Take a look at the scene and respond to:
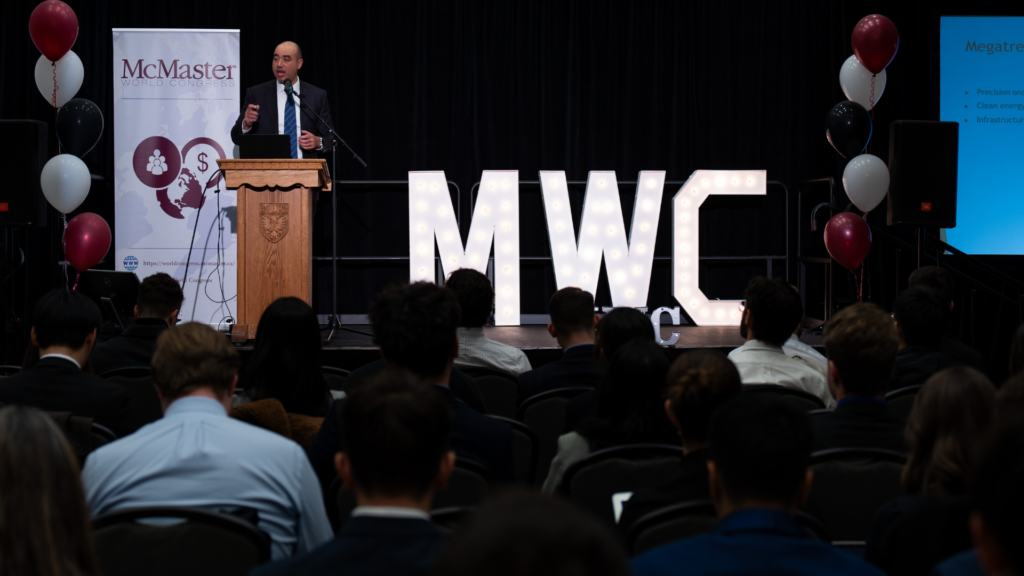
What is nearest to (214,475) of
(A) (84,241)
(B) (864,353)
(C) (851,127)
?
(B) (864,353)

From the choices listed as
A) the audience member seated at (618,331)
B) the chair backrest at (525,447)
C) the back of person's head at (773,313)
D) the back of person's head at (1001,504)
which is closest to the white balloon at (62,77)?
the audience member seated at (618,331)

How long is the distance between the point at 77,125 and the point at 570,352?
4262 mm

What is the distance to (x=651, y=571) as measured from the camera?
44.8 inches

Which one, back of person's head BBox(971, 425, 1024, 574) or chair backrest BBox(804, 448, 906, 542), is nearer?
back of person's head BBox(971, 425, 1024, 574)

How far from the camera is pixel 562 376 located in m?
2.86

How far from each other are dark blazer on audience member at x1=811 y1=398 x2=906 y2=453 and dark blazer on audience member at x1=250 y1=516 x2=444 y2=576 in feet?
4.30

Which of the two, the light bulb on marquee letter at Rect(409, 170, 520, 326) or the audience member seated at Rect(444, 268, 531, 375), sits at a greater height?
the light bulb on marquee letter at Rect(409, 170, 520, 326)

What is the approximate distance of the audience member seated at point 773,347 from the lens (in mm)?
2938

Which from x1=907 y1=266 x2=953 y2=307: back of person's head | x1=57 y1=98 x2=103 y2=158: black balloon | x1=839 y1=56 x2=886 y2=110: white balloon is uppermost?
x1=839 y1=56 x2=886 y2=110: white balloon

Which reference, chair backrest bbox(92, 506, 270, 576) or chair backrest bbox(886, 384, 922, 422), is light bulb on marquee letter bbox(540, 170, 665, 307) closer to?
chair backrest bbox(886, 384, 922, 422)

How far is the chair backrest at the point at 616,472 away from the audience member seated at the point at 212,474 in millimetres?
592

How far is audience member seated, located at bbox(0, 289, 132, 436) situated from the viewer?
7.84ft

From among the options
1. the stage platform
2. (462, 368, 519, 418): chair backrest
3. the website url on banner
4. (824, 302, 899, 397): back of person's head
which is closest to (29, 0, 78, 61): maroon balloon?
the stage platform

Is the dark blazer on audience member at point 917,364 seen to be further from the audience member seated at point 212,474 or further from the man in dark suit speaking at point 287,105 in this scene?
the man in dark suit speaking at point 287,105
